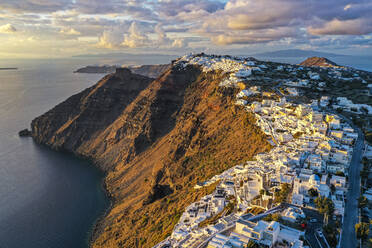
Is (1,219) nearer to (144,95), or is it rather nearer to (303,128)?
(144,95)

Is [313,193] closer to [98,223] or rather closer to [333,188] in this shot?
[333,188]

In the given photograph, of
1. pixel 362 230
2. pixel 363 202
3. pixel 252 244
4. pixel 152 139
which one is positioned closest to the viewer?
pixel 252 244

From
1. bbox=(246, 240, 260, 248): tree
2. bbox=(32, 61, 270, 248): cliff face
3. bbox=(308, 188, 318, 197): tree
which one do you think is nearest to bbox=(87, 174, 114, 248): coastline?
bbox=(32, 61, 270, 248): cliff face

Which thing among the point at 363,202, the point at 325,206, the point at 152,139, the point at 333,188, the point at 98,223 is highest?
the point at 325,206

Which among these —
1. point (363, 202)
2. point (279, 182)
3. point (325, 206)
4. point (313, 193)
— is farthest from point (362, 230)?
point (279, 182)

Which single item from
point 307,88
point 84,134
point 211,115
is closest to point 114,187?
point 211,115

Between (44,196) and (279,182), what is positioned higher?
(279,182)

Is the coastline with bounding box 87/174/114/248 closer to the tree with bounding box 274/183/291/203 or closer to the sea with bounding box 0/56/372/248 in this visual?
the sea with bounding box 0/56/372/248
